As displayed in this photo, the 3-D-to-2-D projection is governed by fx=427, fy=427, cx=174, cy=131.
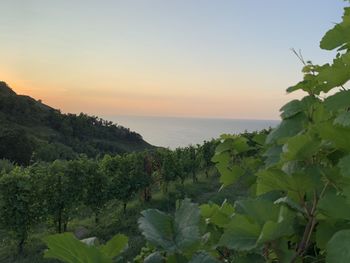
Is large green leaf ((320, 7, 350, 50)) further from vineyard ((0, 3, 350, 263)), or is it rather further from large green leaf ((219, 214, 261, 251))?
large green leaf ((219, 214, 261, 251))

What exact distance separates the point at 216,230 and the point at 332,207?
0.36 metres

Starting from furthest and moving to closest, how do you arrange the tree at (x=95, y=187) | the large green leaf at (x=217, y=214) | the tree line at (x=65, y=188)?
the tree at (x=95, y=187) < the tree line at (x=65, y=188) < the large green leaf at (x=217, y=214)

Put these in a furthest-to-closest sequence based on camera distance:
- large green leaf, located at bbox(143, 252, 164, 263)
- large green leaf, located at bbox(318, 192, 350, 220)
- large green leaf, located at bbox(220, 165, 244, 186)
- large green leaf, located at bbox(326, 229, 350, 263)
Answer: large green leaf, located at bbox(220, 165, 244, 186) → large green leaf, located at bbox(143, 252, 164, 263) → large green leaf, located at bbox(318, 192, 350, 220) → large green leaf, located at bbox(326, 229, 350, 263)

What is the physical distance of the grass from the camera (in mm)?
9695

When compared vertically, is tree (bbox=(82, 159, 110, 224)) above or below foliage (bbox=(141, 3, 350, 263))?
below

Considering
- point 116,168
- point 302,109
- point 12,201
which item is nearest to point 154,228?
point 302,109

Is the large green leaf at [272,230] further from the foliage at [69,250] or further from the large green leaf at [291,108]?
the large green leaf at [291,108]

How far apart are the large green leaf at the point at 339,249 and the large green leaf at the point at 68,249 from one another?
33 centimetres

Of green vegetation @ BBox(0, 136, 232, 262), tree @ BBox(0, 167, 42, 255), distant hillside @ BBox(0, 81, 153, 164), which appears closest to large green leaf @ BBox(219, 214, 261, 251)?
green vegetation @ BBox(0, 136, 232, 262)

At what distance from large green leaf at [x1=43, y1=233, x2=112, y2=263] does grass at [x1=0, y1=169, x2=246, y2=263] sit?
705cm

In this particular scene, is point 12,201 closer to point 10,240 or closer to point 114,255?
point 10,240

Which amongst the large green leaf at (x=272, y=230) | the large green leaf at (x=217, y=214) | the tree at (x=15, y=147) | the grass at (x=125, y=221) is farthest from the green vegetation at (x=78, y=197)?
the tree at (x=15, y=147)

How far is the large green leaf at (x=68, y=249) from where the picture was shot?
601 mm

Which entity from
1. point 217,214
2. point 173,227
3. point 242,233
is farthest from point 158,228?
point 217,214
